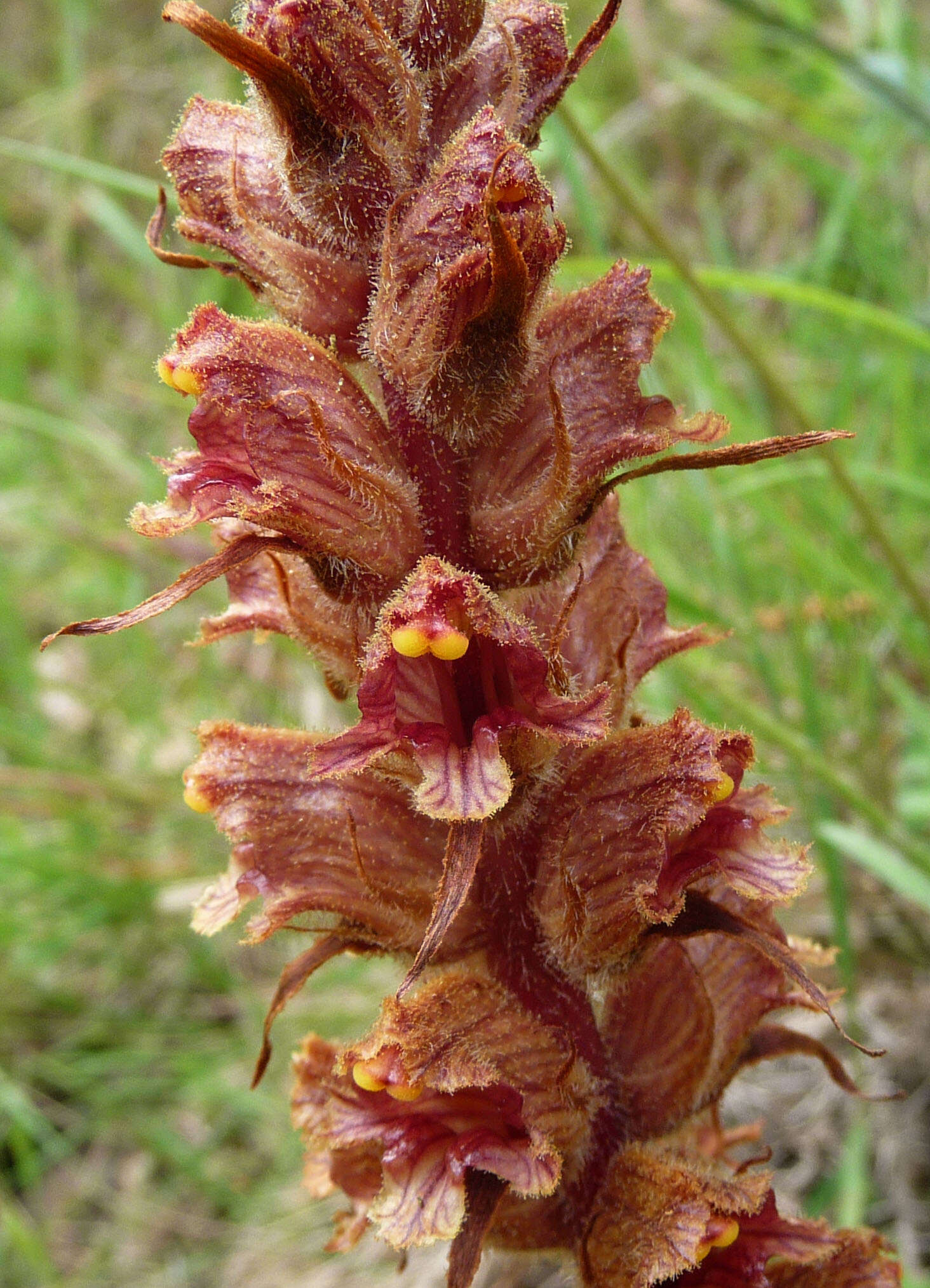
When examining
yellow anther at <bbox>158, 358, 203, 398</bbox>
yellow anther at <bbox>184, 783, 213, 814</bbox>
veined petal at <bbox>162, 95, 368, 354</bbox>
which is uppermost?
veined petal at <bbox>162, 95, 368, 354</bbox>

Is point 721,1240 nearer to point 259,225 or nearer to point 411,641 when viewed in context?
point 411,641

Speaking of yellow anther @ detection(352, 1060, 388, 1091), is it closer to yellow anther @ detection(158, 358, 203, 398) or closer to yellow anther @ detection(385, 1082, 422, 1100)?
yellow anther @ detection(385, 1082, 422, 1100)

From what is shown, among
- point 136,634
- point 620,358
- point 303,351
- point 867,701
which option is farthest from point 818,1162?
point 136,634

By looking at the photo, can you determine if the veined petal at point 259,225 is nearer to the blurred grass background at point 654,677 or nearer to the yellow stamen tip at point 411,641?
the yellow stamen tip at point 411,641

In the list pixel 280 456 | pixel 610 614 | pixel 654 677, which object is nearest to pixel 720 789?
pixel 610 614

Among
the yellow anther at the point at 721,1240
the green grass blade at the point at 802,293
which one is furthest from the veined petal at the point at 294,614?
the green grass blade at the point at 802,293

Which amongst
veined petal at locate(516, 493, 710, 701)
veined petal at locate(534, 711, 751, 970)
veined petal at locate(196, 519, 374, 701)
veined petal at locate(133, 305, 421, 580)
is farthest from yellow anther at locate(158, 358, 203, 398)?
veined petal at locate(534, 711, 751, 970)
